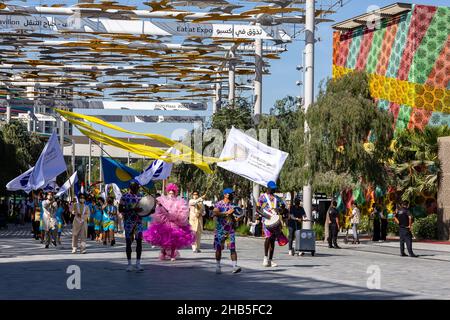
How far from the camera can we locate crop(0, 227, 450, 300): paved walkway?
1348cm

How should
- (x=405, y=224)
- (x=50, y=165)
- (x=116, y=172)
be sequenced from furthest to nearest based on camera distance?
(x=116, y=172), (x=50, y=165), (x=405, y=224)

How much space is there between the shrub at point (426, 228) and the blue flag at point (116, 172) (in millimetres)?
15182

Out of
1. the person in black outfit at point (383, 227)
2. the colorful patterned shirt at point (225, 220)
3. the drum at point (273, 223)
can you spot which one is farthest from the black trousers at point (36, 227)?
the colorful patterned shirt at point (225, 220)

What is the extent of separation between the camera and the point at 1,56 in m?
51.2

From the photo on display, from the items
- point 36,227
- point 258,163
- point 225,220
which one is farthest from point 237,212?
point 36,227

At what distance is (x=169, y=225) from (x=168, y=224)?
3 centimetres

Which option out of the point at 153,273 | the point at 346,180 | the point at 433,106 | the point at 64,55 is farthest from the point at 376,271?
the point at 64,55

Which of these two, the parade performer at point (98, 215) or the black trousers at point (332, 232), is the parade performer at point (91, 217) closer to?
the parade performer at point (98, 215)

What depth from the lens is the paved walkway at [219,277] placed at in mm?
13477

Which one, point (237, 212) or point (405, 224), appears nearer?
point (237, 212)

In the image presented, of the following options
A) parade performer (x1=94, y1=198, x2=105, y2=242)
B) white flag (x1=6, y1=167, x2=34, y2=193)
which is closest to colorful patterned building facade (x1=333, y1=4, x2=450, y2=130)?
white flag (x1=6, y1=167, x2=34, y2=193)

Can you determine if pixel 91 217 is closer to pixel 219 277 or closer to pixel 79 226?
pixel 79 226

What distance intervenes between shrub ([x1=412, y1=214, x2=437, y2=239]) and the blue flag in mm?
15182

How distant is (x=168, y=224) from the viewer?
2059cm
